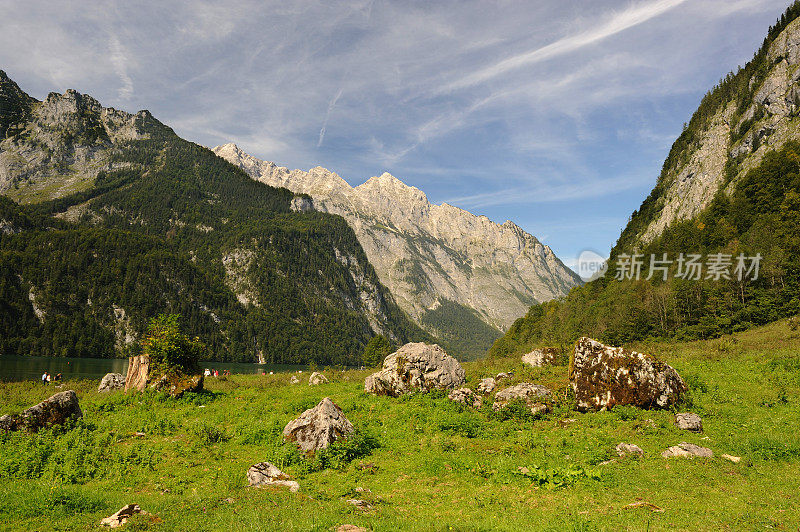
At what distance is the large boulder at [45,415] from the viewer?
1736cm

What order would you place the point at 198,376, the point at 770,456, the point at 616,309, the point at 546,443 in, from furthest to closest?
the point at 616,309
the point at 198,376
the point at 546,443
the point at 770,456

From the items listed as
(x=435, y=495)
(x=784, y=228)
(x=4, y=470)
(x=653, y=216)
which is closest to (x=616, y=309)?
(x=784, y=228)

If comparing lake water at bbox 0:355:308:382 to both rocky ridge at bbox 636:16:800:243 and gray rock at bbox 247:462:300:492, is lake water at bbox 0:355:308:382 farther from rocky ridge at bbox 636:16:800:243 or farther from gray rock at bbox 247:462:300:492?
rocky ridge at bbox 636:16:800:243

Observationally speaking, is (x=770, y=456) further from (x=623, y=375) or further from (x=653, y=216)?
(x=653, y=216)

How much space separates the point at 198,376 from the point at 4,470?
543 inches

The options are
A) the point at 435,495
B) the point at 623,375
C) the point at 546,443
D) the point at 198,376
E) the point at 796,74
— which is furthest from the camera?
the point at 796,74

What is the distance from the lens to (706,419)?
18.2m

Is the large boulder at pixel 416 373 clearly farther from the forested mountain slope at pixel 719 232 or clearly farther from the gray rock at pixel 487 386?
the forested mountain slope at pixel 719 232

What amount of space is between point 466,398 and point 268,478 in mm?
12551

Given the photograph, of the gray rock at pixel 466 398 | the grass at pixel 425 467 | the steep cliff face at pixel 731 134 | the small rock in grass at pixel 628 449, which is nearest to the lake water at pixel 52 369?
the grass at pixel 425 467

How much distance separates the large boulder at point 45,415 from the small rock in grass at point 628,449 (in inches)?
956

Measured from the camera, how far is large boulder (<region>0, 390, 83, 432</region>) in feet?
57.0

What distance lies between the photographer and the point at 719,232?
78250mm

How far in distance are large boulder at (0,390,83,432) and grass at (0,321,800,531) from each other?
39.2 inches
